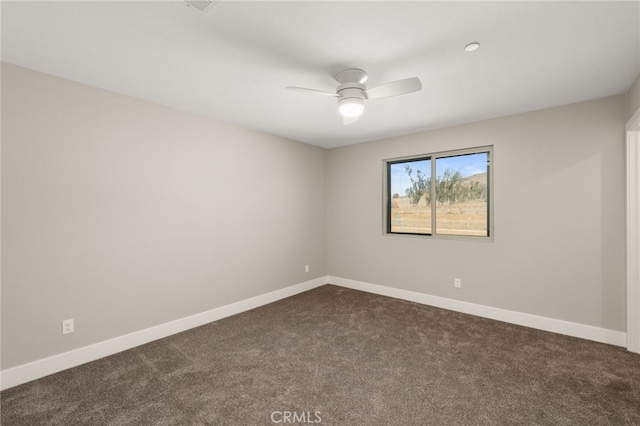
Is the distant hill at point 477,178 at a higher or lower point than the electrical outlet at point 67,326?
higher

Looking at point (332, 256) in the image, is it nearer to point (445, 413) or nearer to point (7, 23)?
point (445, 413)

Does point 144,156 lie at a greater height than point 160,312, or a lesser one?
greater

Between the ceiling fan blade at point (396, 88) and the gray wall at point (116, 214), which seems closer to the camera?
the ceiling fan blade at point (396, 88)

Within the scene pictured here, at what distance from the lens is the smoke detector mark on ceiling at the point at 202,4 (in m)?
1.57

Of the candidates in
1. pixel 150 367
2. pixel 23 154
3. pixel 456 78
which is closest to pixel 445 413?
pixel 150 367

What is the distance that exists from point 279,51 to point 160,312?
2.77m

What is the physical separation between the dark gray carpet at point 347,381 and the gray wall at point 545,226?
16.9 inches

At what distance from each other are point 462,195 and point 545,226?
991mm

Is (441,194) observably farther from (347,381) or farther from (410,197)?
(347,381)

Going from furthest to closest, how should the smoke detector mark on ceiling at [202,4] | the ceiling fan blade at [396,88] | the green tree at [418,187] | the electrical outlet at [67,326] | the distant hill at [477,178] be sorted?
the green tree at [418,187]
the distant hill at [477,178]
the electrical outlet at [67,326]
the ceiling fan blade at [396,88]
the smoke detector mark on ceiling at [202,4]

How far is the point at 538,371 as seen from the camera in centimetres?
239

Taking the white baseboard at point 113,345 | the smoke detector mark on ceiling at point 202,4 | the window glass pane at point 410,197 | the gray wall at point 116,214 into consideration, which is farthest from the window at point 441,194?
the smoke detector mark on ceiling at point 202,4

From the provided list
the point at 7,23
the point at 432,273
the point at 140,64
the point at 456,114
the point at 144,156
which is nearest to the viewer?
the point at 7,23

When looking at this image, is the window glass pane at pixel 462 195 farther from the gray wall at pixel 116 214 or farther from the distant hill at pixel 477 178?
the gray wall at pixel 116 214
